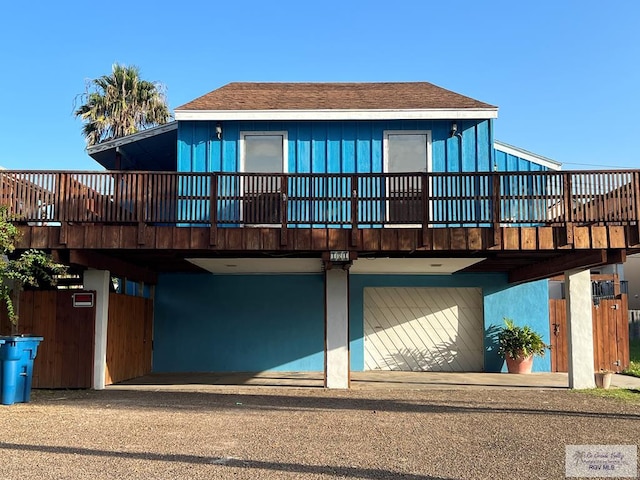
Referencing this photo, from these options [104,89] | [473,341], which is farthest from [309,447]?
[104,89]

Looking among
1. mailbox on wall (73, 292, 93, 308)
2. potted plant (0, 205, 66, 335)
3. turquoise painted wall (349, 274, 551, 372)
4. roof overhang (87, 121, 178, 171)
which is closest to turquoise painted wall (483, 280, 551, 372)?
turquoise painted wall (349, 274, 551, 372)

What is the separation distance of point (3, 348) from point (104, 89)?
716 inches

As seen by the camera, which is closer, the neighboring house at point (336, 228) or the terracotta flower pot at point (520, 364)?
the neighboring house at point (336, 228)

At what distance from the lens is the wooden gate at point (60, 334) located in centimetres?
1202

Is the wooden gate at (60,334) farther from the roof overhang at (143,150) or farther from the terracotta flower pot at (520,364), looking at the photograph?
the terracotta flower pot at (520,364)

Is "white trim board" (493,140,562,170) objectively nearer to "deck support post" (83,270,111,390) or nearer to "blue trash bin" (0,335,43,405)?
"deck support post" (83,270,111,390)

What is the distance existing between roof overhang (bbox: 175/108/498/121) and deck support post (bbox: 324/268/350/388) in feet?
13.0

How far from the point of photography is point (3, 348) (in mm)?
9984

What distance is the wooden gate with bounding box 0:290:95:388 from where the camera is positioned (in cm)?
1202

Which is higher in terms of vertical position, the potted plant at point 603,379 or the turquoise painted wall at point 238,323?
the turquoise painted wall at point 238,323

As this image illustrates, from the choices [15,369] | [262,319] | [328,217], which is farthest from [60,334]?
[328,217]

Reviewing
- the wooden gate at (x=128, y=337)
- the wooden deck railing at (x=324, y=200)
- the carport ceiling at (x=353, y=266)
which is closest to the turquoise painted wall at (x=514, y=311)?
the carport ceiling at (x=353, y=266)

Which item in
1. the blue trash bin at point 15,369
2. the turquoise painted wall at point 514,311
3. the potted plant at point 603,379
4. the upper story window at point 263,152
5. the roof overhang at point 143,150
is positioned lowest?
the potted plant at point 603,379

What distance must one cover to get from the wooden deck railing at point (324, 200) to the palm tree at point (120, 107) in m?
14.7
